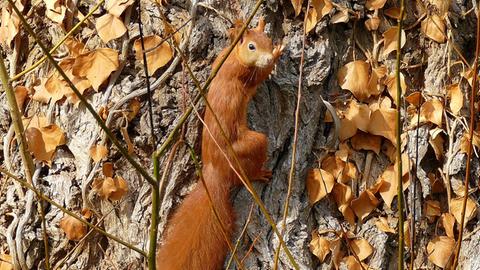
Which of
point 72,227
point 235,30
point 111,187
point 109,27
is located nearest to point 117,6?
point 109,27

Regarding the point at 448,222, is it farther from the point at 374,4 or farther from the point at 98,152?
the point at 98,152

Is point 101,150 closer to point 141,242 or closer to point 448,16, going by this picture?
point 141,242

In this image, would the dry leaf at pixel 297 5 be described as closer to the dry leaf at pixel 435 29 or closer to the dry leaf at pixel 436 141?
the dry leaf at pixel 435 29

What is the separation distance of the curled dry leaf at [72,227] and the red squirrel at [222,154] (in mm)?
258

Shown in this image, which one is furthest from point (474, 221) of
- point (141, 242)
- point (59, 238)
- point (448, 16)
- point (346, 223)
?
point (59, 238)

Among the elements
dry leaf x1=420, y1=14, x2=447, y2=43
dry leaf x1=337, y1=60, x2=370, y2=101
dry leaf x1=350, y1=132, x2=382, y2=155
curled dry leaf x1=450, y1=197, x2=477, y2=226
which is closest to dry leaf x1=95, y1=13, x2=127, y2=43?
dry leaf x1=337, y1=60, x2=370, y2=101

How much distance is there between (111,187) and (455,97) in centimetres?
113

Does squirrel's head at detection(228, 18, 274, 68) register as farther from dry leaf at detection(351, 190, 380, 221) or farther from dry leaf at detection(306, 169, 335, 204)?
dry leaf at detection(351, 190, 380, 221)

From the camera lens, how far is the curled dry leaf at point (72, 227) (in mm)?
2361

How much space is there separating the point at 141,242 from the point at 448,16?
1.22 m

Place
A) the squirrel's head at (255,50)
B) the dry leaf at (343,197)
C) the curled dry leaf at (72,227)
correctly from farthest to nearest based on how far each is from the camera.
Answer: the dry leaf at (343,197) < the curled dry leaf at (72,227) < the squirrel's head at (255,50)

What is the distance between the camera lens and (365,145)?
2.52 meters

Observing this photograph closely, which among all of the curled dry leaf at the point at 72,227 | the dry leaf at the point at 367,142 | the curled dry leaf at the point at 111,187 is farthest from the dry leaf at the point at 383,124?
the curled dry leaf at the point at 72,227

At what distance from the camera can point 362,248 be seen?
8.09 ft
